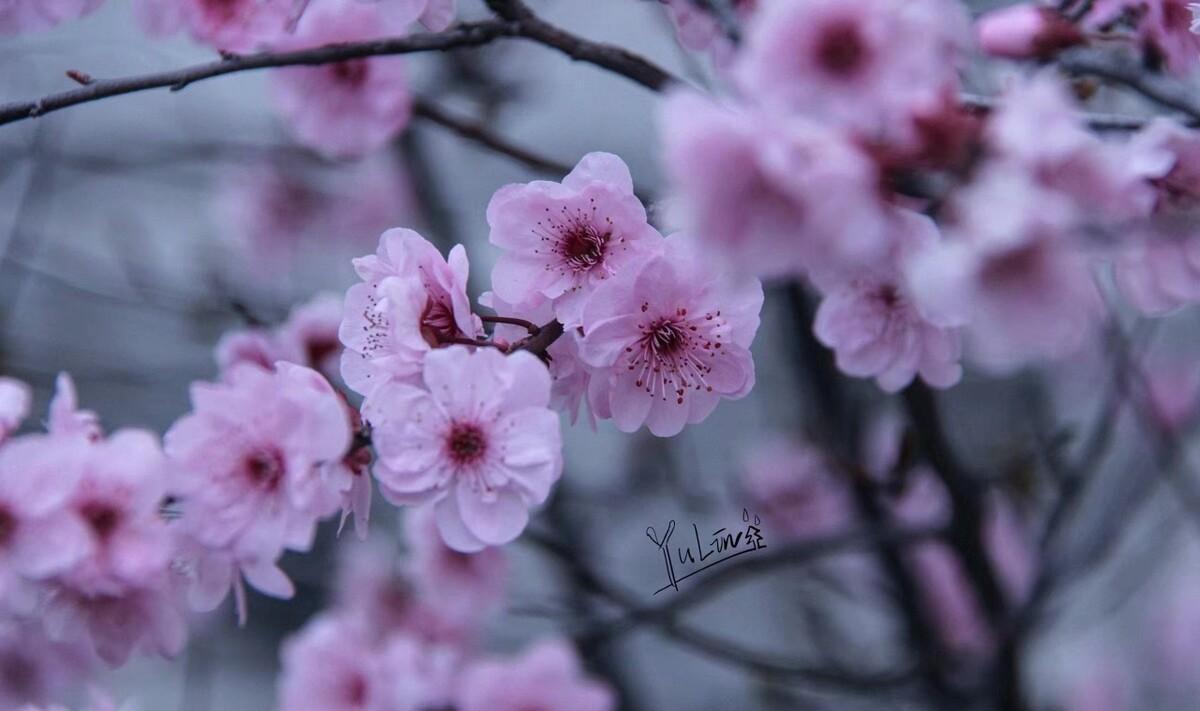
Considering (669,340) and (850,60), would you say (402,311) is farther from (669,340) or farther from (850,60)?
(850,60)

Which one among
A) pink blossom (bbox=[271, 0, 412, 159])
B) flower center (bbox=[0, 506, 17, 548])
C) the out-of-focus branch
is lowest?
flower center (bbox=[0, 506, 17, 548])

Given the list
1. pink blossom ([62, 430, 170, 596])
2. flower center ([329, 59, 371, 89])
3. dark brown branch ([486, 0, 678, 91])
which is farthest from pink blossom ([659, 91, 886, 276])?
flower center ([329, 59, 371, 89])

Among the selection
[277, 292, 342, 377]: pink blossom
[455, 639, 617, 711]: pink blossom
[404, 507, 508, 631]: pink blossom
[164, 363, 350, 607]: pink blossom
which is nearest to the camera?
[164, 363, 350, 607]: pink blossom

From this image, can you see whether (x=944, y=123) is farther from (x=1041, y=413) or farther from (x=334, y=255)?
(x=334, y=255)

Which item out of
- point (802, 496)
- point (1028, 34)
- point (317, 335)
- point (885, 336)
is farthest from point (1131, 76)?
point (802, 496)

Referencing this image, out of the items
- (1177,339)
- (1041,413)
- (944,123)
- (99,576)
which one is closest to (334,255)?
(1041,413)

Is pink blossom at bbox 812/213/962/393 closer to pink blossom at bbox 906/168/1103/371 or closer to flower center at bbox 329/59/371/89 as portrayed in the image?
pink blossom at bbox 906/168/1103/371
